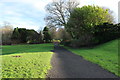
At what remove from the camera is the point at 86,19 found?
1892 cm

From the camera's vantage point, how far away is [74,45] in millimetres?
21344

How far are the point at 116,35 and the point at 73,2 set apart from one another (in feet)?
47.6

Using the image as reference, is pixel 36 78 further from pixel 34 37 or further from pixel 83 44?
pixel 34 37

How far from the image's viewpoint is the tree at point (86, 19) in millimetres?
18609

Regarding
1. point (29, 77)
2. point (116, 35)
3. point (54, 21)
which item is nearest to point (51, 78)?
point (29, 77)

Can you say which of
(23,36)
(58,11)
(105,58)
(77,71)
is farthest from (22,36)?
(77,71)

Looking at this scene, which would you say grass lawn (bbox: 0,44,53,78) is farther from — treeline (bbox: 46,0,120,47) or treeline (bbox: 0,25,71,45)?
treeline (bbox: 0,25,71,45)

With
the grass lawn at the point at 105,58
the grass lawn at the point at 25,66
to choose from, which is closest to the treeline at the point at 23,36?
the grass lawn at the point at 105,58

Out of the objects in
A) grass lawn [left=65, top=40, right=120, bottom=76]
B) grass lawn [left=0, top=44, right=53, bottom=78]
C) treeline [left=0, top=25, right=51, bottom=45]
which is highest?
treeline [left=0, top=25, right=51, bottom=45]

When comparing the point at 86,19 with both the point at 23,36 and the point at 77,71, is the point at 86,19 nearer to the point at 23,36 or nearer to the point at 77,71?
the point at 77,71

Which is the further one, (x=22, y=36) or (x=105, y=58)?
(x=22, y=36)

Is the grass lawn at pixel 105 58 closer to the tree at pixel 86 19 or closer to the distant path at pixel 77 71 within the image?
the distant path at pixel 77 71

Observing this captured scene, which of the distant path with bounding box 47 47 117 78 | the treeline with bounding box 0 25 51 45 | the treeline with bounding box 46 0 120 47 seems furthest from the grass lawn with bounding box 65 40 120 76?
the treeline with bounding box 0 25 51 45

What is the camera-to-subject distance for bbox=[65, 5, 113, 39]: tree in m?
18.6
